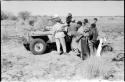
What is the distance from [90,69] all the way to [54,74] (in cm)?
105

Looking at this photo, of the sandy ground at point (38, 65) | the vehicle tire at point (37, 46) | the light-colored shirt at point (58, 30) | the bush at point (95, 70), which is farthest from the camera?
the vehicle tire at point (37, 46)

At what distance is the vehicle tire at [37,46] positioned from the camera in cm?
1096

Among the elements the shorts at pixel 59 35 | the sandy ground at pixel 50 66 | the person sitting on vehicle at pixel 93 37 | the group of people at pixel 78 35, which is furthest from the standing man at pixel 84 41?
the shorts at pixel 59 35

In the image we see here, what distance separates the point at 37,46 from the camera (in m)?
Result: 11.0

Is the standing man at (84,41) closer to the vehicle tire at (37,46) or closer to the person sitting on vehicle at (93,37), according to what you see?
the person sitting on vehicle at (93,37)

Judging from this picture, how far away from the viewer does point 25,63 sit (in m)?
9.56

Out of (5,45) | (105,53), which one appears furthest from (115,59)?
(5,45)

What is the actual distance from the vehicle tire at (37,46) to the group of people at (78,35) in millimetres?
578

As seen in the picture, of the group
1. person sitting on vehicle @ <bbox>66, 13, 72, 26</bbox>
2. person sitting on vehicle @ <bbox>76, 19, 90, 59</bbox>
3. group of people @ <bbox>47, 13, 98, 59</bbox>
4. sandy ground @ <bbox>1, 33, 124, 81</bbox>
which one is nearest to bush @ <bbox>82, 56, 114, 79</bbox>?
sandy ground @ <bbox>1, 33, 124, 81</bbox>

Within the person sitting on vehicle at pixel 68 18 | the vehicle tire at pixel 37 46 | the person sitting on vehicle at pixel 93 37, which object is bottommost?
the vehicle tire at pixel 37 46

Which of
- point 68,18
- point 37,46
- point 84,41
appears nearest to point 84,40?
point 84,41

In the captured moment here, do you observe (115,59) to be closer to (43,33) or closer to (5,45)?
(43,33)

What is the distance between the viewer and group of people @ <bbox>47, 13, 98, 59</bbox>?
32.8 feet

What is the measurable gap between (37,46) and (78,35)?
1.67 m
